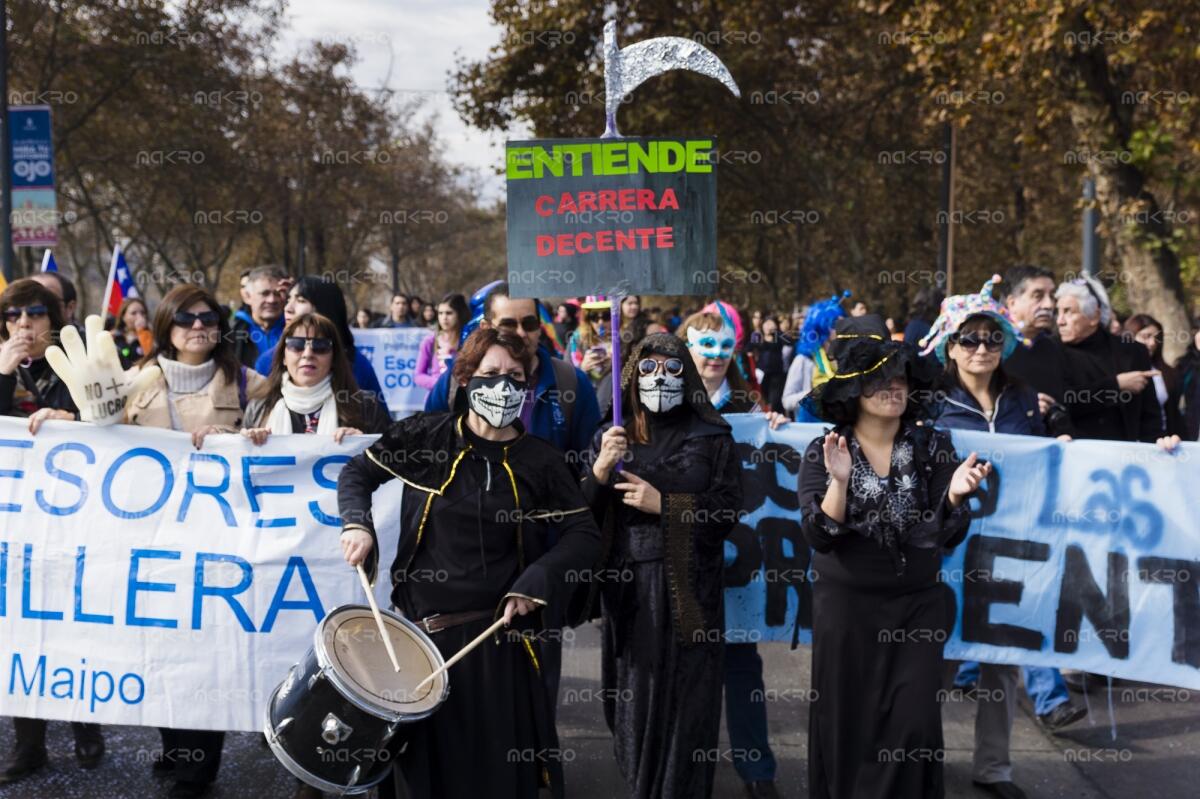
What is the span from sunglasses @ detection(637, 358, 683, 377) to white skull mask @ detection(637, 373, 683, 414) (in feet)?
0.03

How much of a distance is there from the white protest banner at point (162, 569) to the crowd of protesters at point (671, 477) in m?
0.16

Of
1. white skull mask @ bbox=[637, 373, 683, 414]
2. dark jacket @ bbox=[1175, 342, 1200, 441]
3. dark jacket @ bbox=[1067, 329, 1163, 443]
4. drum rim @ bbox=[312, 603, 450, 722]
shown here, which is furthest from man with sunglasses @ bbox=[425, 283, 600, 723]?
dark jacket @ bbox=[1175, 342, 1200, 441]

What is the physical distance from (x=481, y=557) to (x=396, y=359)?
11421mm

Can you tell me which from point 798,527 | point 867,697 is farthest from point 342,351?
point 867,697

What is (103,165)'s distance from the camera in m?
26.0

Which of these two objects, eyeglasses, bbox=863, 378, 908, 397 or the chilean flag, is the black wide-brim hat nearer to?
eyeglasses, bbox=863, 378, 908, 397

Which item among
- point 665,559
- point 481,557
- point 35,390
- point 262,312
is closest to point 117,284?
point 262,312

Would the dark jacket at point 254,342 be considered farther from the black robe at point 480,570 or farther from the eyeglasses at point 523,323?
the black robe at point 480,570

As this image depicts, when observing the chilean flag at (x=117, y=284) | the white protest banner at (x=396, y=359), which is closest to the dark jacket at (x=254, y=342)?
the chilean flag at (x=117, y=284)

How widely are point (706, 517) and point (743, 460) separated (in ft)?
3.64

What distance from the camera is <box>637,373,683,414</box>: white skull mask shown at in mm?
4215

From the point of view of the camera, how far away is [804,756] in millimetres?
5195

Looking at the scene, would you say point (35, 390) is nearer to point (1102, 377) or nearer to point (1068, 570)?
point (1068, 570)

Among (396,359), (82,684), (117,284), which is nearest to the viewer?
(82,684)
